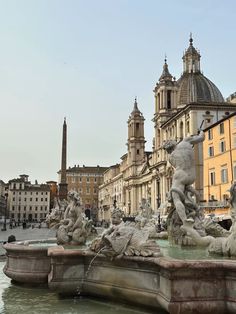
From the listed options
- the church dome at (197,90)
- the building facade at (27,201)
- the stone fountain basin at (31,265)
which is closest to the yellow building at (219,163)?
the church dome at (197,90)

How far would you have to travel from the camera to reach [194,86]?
217 feet

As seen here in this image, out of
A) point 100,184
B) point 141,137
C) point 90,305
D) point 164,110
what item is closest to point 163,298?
point 90,305

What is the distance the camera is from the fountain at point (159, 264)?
504cm

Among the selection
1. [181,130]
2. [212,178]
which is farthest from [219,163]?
[181,130]

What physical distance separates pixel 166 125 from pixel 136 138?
2967 centimetres

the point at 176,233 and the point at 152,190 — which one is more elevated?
the point at 152,190

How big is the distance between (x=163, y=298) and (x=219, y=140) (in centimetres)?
3722

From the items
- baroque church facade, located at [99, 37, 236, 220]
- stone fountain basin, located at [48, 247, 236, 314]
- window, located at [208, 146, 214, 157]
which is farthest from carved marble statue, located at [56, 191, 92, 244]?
baroque church facade, located at [99, 37, 236, 220]

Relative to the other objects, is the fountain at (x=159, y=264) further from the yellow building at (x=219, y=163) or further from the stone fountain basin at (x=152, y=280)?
the yellow building at (x=219, y=163)

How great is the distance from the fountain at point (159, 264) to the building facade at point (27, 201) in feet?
398

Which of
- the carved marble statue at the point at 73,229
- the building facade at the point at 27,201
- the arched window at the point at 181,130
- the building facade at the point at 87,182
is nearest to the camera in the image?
the carved marble statue at the point at 73,229

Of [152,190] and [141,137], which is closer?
[152,190]

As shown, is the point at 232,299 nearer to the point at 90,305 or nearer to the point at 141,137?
the point at 90,305

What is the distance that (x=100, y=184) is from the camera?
127938 millimetres
